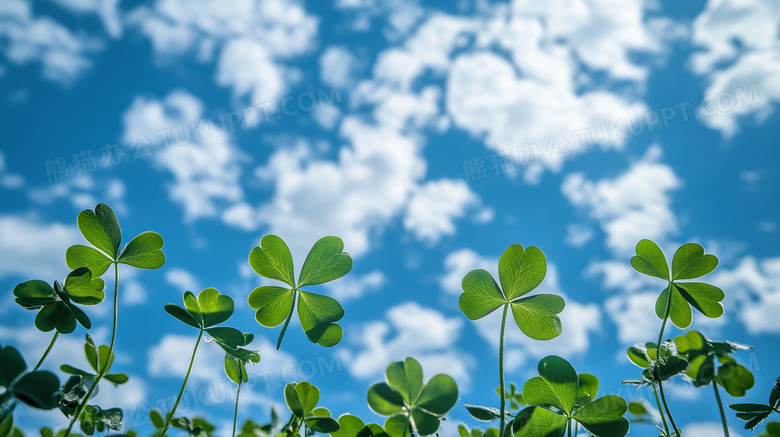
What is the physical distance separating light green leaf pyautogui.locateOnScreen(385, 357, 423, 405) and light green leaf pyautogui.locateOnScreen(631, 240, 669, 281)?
0.73 metres

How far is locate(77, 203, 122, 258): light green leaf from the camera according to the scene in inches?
46.3

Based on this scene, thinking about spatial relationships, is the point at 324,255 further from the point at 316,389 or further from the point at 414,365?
the point at 414,365

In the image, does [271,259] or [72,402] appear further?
[271,259]

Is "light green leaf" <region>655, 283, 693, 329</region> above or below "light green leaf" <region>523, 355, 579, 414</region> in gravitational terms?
above

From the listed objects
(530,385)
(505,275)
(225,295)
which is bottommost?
(530,385)

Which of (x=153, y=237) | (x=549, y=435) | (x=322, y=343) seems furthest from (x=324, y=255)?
(x=549, y=435)

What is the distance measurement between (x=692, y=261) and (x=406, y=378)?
34.5 inches

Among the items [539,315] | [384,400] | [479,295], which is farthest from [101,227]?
[539,315]

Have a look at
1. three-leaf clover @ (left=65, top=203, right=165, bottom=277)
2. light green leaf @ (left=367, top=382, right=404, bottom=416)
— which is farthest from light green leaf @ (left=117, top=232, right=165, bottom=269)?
light green leaf @ (left=367, top=382, right=404, bottom=416)

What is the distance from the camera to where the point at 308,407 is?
1087 mm

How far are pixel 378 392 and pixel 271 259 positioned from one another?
22.3 inches

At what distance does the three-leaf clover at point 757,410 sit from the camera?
1.05 metres

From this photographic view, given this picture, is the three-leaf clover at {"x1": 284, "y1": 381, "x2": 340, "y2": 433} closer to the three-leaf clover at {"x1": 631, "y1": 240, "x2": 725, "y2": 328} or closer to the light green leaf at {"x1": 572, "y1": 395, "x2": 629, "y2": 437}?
the light green leaf at {"x1": 572, "y1": 395, "x2": 629, "y2": 437}

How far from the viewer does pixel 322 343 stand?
1158 mm
